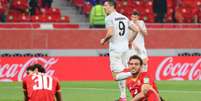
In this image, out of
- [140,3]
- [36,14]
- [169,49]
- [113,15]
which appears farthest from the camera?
[140,3]

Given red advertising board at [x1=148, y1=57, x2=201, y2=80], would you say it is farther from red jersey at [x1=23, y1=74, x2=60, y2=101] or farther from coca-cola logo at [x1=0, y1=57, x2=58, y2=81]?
red jersey at [x1=23, y1=74, x2=60, y2=101]

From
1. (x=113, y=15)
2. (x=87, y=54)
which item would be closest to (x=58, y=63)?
(x=87, y=54)

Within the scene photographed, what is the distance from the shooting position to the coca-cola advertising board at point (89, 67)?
74.0ft

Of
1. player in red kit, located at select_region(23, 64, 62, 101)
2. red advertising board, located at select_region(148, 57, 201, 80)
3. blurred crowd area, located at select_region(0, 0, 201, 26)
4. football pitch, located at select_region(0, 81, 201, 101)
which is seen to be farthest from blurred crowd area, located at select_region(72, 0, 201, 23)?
player in red kit, located at select_region(23, 64, 62, 101)

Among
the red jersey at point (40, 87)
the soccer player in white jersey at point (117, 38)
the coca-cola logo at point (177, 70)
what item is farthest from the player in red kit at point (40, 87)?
the coca-cola logo at point (177, 70)

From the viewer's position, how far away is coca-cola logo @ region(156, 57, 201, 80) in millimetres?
23094

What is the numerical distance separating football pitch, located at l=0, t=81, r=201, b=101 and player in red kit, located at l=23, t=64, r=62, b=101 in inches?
237

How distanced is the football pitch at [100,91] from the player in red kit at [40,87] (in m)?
6.02

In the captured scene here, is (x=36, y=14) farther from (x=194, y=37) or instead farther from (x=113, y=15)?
(x=113, y=15)

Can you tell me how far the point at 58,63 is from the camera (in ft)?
74.8

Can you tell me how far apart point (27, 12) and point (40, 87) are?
16.0 metres

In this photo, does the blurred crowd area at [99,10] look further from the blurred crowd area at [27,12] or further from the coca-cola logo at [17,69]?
the coca-cola logo at [17,69]

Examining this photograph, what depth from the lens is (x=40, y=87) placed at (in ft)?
35.3

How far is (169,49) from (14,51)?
15.9ft
